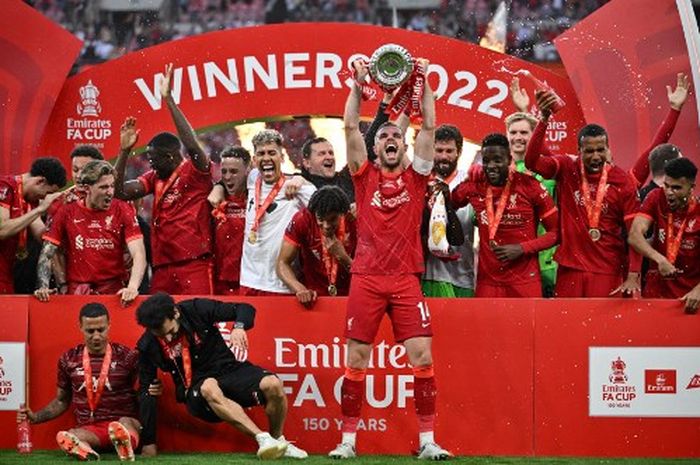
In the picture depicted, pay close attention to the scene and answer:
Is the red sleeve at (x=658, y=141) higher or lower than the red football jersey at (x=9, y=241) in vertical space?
higher

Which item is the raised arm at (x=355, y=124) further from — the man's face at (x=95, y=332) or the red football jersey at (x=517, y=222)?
the man's face at (x=95, y=332)

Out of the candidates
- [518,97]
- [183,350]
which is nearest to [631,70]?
[518,97]

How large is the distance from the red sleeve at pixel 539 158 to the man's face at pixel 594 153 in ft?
0.61

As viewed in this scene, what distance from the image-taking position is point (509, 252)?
9398 mm

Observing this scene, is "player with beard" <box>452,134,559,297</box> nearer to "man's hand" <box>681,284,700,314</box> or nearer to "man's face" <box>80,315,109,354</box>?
"man's hand" <box>681,284,700,314</box>

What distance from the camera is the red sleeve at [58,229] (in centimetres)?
961

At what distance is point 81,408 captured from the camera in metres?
8.96

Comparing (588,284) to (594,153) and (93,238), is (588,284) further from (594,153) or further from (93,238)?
(93,238)

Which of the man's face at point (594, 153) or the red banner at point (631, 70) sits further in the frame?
the red banner at point (631, 70)

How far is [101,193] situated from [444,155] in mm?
2196

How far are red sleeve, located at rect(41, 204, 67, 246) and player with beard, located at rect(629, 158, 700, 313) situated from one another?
11.7ft

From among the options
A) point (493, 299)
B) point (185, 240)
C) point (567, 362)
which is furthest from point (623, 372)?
point (185, 240)

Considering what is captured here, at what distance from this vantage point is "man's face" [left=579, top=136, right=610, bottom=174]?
948 centimetres

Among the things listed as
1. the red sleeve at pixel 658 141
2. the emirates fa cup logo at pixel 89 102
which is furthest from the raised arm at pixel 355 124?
the emirates fa cup logo at pixel 89 102
